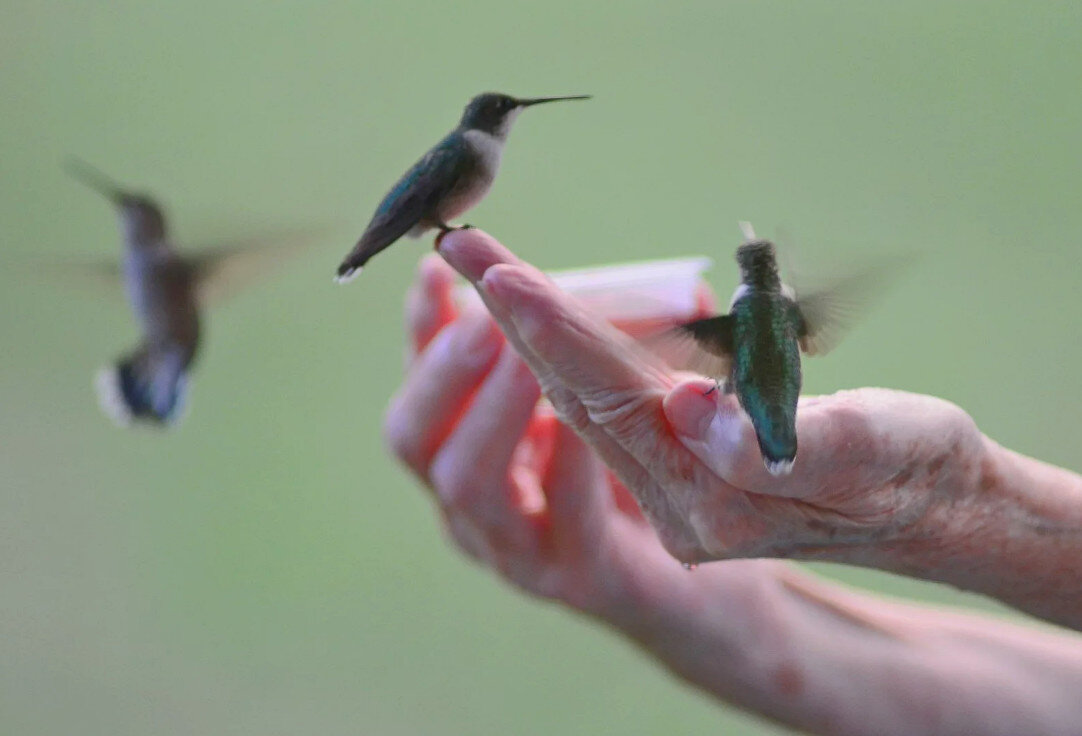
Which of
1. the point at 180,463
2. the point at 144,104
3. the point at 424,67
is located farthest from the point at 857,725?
the point at 144,104

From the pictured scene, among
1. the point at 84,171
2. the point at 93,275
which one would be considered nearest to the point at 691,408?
the point at 93,275

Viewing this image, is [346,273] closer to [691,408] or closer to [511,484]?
[691,408]

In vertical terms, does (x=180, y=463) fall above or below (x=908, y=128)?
below

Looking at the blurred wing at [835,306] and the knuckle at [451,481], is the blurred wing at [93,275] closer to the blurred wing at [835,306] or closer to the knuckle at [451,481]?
the knuckle at [451,481]

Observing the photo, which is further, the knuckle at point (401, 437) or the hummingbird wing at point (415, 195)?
the knuckle at point (401, 437)

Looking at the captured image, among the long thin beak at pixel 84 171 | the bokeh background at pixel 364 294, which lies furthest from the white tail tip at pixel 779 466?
the long thin beak at pixel 84 171

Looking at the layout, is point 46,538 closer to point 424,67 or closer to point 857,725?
point 424,67
